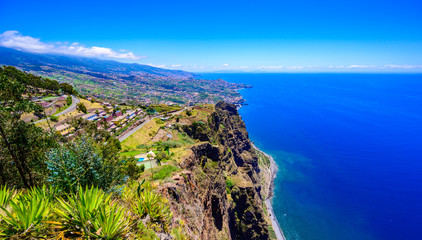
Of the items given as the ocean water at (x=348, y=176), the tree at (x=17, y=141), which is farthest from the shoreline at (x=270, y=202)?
the tree at (x=17, y=141)

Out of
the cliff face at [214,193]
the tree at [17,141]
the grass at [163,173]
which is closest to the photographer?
the tree at [17,141]

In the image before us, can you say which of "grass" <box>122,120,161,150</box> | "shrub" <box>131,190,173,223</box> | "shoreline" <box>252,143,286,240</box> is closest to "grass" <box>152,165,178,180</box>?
"shrub" <box>131,190,173,223</box>

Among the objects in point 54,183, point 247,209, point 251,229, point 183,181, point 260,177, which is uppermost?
point 54,183

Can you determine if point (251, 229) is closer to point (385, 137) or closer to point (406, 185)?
point (406, 185)

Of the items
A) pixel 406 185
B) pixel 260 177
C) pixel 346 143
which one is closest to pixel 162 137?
pixel 260 177

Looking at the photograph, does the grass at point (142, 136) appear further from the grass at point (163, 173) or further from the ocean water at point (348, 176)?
the ocean water at point (348, 176)

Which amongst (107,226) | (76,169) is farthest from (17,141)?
(107,226)

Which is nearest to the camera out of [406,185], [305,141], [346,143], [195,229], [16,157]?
[16,157]

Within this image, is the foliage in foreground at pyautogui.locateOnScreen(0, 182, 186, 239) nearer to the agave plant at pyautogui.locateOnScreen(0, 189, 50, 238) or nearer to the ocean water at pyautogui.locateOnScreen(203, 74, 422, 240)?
the agave plant at pyautogui.locateOnScreen(0, 189, 50, 238)
